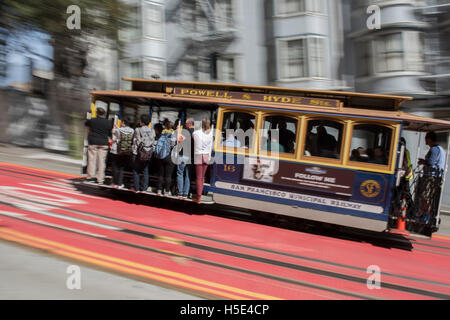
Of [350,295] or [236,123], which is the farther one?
[236,123]

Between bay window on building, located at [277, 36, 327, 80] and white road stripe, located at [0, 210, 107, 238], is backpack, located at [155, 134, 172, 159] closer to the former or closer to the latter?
white road stripe, located at [0, 210, 107, 238]

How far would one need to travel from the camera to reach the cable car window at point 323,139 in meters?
8.38

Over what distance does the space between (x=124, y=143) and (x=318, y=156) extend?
4650mm

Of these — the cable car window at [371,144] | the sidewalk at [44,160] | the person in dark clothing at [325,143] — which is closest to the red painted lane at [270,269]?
the cable car window at [371,144]

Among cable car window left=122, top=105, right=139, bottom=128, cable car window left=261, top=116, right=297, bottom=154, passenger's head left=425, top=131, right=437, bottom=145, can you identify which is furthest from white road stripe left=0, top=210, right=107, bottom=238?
passenger's head left=425, top=131, right=437, bottom=145

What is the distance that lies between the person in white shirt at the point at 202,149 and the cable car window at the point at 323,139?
219 cm

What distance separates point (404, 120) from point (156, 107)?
5967 mm

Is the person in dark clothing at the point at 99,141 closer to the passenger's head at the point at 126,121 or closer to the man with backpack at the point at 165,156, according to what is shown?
the passenger's head at the point at 126,121

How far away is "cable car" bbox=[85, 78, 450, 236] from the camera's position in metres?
8.09

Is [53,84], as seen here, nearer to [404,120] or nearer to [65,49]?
[65,49]

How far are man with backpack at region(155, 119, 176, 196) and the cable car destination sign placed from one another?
909 millimetres

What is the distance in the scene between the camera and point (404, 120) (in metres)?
7.99

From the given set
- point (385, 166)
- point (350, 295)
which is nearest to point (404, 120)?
point (385, 166)
